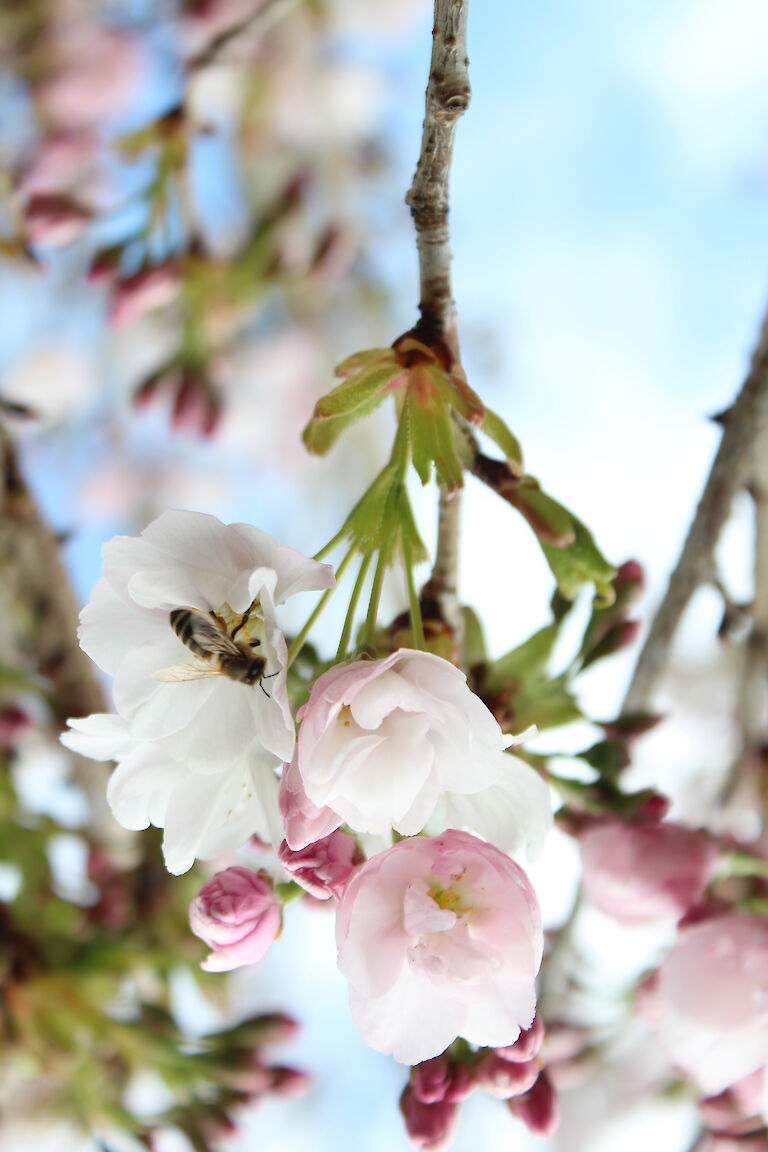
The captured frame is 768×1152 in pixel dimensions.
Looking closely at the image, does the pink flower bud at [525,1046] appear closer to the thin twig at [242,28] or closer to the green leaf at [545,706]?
the green leaf at [545,706]

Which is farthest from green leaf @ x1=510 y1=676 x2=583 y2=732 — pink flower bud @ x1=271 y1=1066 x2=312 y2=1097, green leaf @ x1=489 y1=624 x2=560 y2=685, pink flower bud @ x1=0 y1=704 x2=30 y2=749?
pink flower bud @ x1=0 y1=704 x2=30 y2=749

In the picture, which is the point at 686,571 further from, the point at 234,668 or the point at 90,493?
A: the point at 90,493

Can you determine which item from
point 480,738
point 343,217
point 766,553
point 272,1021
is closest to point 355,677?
point 480,738

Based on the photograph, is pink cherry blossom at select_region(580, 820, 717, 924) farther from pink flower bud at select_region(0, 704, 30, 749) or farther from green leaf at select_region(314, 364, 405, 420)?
pink flower bud at select_region(0, 704, 30, 749)

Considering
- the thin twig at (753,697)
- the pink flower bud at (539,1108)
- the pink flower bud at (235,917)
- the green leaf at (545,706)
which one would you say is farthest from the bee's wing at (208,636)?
the thin twig at (753,697)

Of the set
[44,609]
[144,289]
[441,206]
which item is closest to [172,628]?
[441,206]
